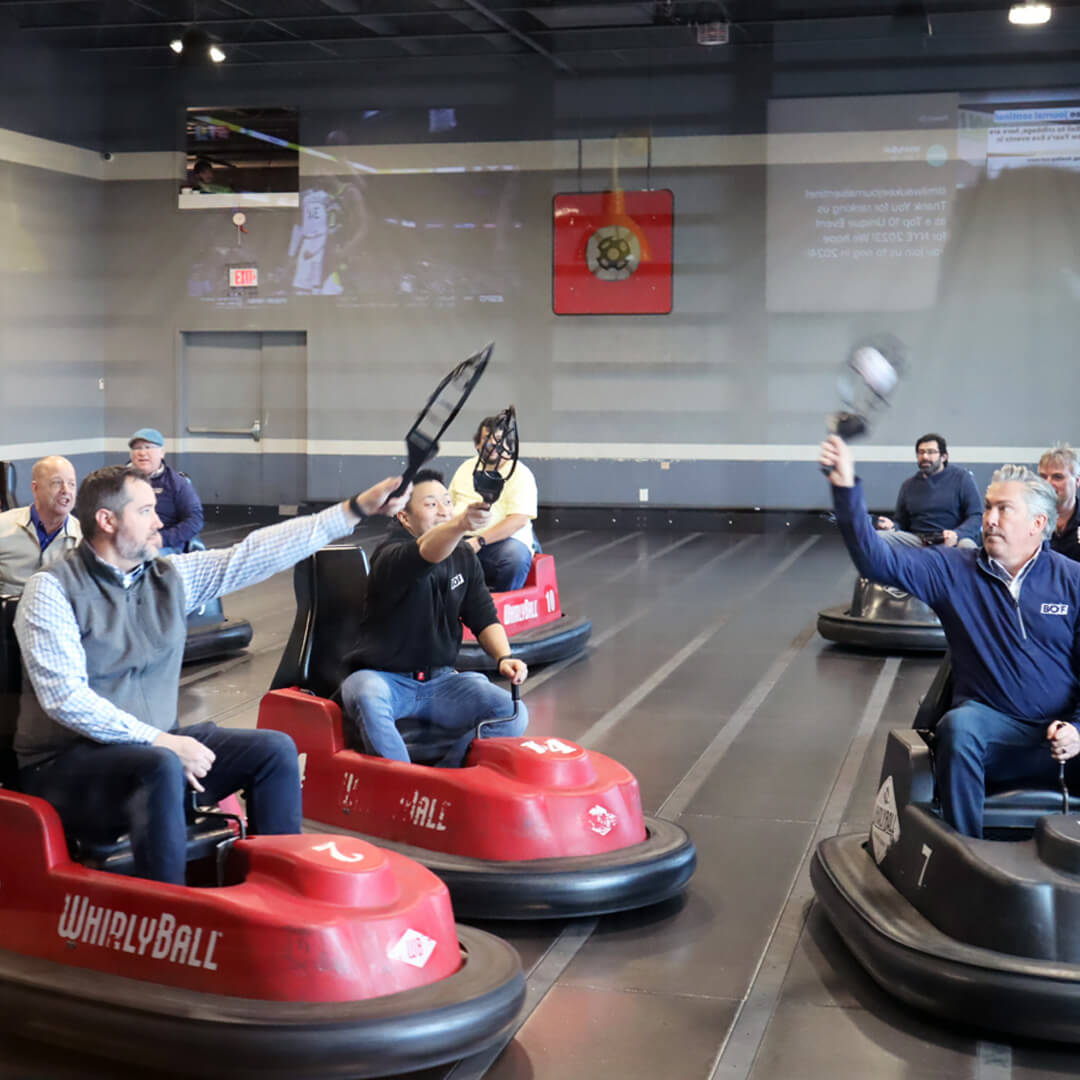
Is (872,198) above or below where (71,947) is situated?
above

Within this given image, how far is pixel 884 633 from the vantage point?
6.72m

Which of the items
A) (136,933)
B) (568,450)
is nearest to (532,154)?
(568,450)

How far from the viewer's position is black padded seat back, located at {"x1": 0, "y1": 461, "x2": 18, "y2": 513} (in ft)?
20.7

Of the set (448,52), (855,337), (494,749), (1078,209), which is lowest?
(494,749)

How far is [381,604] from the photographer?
381 centimetres

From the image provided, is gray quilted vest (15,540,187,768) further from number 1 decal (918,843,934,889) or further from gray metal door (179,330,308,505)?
gray metal door (179,330,308,505)

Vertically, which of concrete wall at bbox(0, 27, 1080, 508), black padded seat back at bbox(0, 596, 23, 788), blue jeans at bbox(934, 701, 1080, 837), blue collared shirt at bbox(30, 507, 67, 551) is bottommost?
blue jeans at bbox(934, 701, 1080, 837)

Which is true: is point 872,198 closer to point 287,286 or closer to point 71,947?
point 287,286

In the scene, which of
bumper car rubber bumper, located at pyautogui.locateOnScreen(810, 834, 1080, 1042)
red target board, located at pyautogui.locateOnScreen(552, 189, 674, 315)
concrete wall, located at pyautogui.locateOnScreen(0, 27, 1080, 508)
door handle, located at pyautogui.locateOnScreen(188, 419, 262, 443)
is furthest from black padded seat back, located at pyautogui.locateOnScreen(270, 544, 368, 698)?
door handle, located at pyautogui.locateOnScreen(188, 419, 262, 443)

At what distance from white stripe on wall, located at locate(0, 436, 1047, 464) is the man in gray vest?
9.72 meters

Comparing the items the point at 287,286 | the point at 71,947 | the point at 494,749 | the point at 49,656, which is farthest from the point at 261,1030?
the point at 287,286

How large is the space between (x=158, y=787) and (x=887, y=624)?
4.72 metres

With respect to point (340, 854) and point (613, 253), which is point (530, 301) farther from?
point (340, 854)

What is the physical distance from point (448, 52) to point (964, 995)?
1154cm
